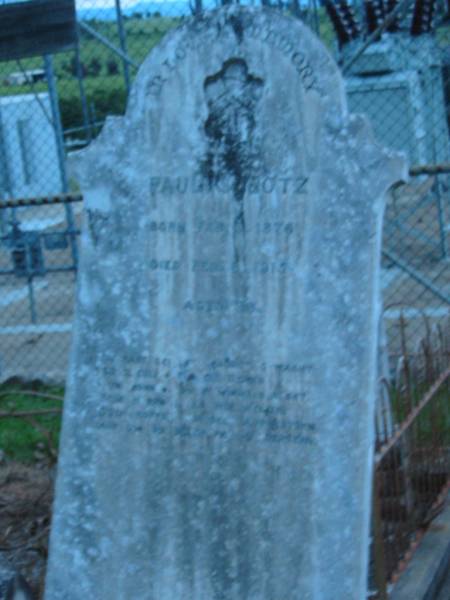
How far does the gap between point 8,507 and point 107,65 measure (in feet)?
48.3

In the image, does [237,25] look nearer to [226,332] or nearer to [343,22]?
[226,332]

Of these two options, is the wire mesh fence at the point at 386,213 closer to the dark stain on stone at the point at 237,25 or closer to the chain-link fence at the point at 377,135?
the chain-link fence at the point at 377,135

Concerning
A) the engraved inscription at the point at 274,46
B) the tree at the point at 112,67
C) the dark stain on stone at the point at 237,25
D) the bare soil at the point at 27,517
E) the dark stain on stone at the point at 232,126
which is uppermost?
the tree at the point at 112,67

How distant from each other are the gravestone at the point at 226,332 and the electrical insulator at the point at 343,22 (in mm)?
8343

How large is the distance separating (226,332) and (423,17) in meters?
9.42

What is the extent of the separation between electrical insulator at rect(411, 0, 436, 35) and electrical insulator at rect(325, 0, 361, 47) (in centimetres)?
61

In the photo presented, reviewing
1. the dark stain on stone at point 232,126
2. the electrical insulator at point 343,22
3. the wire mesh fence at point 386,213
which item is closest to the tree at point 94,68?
the wire mesh fence at point 386,213

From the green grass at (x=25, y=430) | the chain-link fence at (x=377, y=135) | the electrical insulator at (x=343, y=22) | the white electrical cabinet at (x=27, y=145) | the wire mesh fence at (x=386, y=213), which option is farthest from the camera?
the white electrical cabinet at (x=27, y=145)

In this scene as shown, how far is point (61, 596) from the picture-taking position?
11.7ft

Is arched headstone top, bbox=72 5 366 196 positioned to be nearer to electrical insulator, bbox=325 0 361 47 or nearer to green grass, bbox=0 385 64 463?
green grass, bbox=0 385 64 463

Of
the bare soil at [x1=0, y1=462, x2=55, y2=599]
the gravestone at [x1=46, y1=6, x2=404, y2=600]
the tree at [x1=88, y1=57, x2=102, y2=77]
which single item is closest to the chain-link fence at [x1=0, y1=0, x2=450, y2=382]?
the bare soil at [x1=0, y1=462, x2=55, y2=599]

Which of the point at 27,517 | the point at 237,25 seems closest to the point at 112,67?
the point at 27,517

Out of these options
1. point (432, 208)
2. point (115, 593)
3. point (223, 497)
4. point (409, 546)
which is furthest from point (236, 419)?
point (432, 208)

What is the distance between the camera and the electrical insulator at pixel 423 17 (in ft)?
38.3
